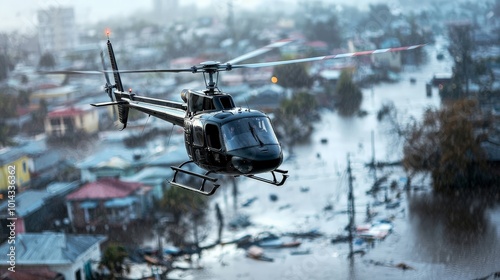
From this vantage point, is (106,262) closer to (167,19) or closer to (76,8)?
(76,8)

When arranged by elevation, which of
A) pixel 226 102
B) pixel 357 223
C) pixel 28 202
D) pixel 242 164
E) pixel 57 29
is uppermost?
pixel 57 29

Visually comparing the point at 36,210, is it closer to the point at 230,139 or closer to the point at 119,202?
the point at 119,202

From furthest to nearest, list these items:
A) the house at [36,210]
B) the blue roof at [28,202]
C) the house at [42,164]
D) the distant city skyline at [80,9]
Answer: the distant city skyline at [80,9] → the house at [42,164] → the blue roof at [28,202] → the house at [36,210]

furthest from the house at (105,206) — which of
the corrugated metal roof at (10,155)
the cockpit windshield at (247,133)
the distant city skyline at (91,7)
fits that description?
the distant city skyline at (91,7)

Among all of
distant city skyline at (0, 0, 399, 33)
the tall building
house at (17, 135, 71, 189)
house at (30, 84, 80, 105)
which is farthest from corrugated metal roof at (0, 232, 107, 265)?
the tall building

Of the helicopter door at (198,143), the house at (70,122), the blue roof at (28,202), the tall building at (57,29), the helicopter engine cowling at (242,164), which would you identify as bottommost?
the blue roof at (28,202)

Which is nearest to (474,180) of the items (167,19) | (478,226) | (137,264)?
(478,226)

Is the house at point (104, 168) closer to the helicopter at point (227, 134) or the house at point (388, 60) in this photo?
the helicopter at point (227, 134)

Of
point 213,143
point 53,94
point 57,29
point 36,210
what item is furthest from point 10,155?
point 57,29
